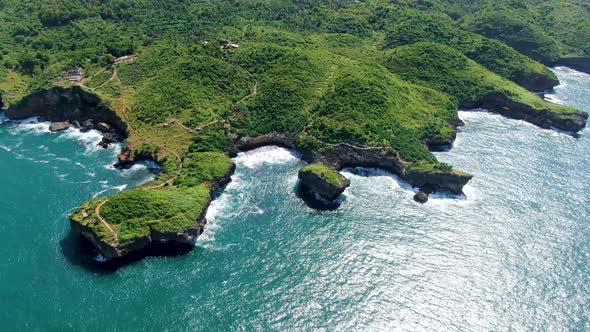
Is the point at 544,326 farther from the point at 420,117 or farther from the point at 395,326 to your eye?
the point at 420,117

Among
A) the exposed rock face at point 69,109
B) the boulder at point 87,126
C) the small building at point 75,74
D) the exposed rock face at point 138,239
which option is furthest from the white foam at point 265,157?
the small building at point 75,74

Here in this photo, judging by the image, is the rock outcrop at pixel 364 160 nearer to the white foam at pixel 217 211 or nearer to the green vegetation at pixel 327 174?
the green vegetation at pixel 327 174

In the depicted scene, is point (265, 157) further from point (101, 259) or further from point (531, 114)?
point (531, 114)

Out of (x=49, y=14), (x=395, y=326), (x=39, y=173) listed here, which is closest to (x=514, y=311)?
(x=395, y=326)

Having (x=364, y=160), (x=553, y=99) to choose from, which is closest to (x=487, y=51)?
(x=553, y=99)

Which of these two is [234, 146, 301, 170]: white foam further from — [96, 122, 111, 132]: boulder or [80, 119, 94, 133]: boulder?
[80, 119, 94, 133]: boulder

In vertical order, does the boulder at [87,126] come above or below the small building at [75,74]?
below
